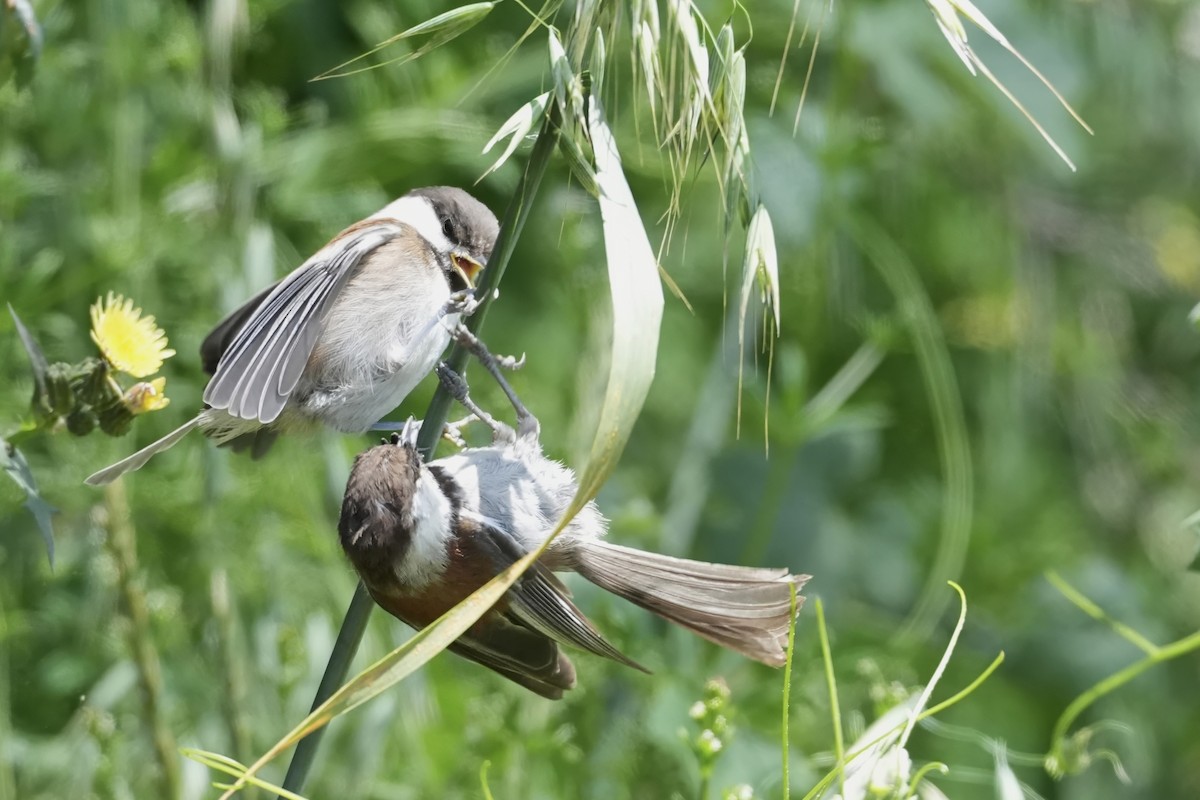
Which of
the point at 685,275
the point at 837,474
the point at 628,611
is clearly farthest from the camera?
the point at 685,275

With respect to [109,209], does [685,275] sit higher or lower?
lower

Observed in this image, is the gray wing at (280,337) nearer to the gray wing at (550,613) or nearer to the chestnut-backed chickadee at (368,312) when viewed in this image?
the chestnut-backed chickadee at (368,312)

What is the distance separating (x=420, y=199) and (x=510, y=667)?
0.83 metres

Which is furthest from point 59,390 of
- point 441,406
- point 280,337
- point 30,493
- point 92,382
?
point 441,406

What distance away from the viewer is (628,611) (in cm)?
288

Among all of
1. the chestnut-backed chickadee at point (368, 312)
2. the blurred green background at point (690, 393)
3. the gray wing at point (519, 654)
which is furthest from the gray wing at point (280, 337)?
the gray wing at point (519, 654)

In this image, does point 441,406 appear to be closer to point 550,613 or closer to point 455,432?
point 550,613

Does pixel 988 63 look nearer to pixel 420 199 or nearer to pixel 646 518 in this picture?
pixel 646 518

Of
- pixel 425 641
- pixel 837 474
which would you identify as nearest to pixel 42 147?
pixel 837 474

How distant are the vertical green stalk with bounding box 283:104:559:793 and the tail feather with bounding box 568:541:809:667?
16.8 inches

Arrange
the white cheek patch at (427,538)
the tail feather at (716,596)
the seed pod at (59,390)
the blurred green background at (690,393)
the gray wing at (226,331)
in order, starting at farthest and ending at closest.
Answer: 1. the blurred green background at (690,393)
2. the gray wing at (226,331)
3. the white cheek patch at (427,538)
4. the tail feather at (716,596)
5. the seed pod at (59,390)

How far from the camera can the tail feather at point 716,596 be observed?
192cm

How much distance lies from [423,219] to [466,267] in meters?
0.13

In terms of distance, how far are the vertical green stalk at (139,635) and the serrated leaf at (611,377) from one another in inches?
30.4
